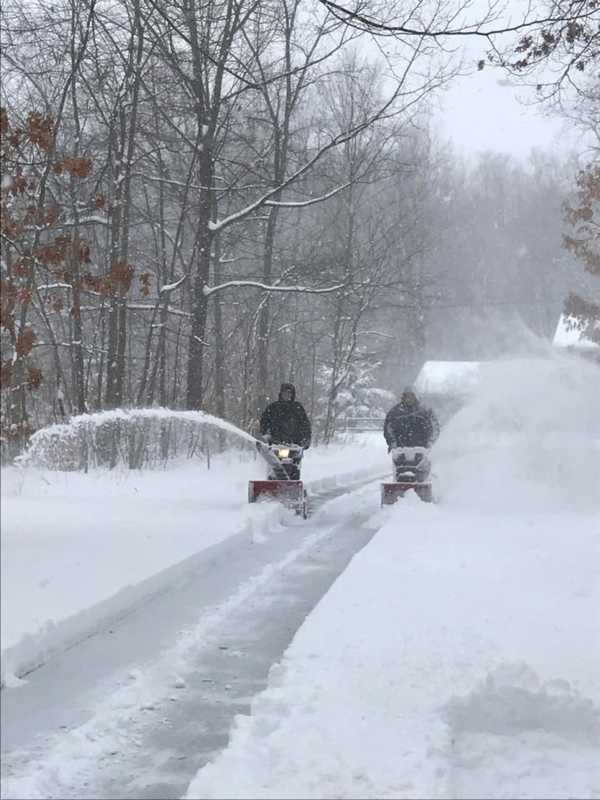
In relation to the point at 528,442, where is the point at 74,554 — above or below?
below

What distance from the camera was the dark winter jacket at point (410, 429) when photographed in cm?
1583

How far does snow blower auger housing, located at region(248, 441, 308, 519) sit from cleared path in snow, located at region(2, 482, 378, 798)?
4.03m

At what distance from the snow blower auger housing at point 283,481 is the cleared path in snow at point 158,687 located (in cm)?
403

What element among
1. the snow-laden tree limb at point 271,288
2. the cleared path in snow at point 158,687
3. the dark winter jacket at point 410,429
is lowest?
the cleared path in snow at point 158,687

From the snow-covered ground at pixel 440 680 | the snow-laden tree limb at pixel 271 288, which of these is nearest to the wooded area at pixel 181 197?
the snow-laden tree limb at pixel 271 288

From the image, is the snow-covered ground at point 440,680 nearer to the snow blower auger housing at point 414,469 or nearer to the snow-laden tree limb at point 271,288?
the snow blower auger housing at point 414,469

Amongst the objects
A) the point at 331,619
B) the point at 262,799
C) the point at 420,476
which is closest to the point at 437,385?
the point at 420,476

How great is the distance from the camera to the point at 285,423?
14758mm

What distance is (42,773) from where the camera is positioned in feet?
13.5

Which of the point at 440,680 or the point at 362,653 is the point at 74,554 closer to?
the point at 362,653

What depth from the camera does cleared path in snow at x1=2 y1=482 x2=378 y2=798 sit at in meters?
4.24

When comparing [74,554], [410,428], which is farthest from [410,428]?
[74,554]

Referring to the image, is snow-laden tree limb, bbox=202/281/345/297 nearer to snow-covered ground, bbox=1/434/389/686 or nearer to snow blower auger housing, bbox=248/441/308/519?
snow blower auger housing, bbox=248/441/308/519

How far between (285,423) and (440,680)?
927 centimetres
